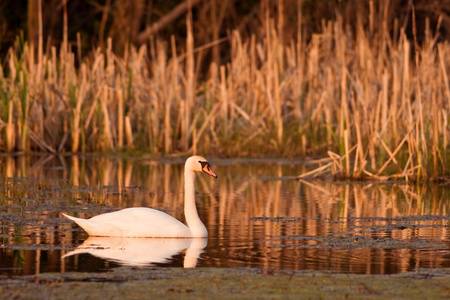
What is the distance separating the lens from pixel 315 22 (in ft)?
76.5

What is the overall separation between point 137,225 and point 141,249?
1.81ft

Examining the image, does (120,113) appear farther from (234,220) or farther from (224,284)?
(224,284)

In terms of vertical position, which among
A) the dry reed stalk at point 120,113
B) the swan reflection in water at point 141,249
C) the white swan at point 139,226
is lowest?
the swan reflection in water at point 141,249

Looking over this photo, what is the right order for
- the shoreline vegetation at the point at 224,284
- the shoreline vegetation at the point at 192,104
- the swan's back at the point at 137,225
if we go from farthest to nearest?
the shoreline vegetation at the point at 192,104, the swan's back at the point at 137,225, the shoreline vegetation at the point at 224,284

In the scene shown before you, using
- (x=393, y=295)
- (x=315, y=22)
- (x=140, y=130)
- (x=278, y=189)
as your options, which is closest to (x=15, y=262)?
(x=393, y=295)

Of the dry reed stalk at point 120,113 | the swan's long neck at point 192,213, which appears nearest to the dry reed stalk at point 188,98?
the dry reed stalk at point 120,113

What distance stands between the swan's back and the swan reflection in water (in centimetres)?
5

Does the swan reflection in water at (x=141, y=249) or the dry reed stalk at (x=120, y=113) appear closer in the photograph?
the swan reflection in water at (x=141, y=249)

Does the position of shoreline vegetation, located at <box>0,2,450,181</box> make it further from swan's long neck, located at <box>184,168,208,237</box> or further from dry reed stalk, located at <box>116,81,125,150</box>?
swan's long neck, located at <box>184,168,208,237</box>

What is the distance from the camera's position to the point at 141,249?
7.82 meters

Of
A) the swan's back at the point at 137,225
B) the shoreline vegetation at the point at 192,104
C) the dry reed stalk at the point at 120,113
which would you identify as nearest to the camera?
the swan's back at the point at 137,225

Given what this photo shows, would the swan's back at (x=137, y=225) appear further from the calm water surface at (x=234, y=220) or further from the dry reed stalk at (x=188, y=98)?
the dry reed stalk at (x=188, y=98)

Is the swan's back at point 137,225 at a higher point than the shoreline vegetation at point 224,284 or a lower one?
higher

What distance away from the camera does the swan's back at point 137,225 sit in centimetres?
832
